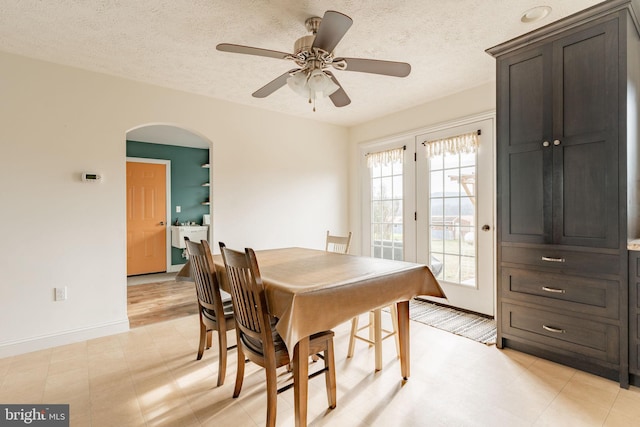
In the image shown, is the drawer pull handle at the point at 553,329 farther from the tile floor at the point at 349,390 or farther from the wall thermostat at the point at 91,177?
the wall thermostat at the point at 91,177

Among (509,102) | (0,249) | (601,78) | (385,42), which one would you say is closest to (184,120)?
(0,249)

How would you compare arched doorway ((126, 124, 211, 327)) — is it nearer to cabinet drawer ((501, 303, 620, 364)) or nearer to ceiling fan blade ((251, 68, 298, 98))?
ceiling fan blade ((251, 68, 298, 98))

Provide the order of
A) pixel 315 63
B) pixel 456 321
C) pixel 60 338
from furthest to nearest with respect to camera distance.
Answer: pixel 456 321, pixel 60 338, pixel 315 63

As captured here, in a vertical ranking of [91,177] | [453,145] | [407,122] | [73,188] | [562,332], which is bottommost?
[562,332]

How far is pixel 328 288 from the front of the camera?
159 centimetres

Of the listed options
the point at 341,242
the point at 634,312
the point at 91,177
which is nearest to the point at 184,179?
the point at 91,177

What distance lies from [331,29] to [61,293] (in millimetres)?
3092

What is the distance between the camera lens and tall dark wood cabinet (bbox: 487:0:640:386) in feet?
6.51

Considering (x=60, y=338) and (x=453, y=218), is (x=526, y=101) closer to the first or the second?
(x=453, y=218)

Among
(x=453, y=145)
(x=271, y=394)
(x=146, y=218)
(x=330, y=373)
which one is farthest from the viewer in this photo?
(x=146, y=218)

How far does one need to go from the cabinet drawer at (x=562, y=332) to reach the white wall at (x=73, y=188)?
2.88 meters

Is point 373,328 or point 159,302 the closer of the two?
point 373,328

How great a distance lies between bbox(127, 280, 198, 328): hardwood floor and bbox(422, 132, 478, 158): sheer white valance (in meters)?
3.37

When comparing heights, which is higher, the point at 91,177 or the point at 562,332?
the point at 91,177
